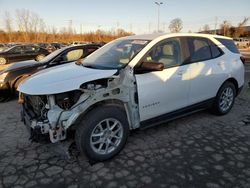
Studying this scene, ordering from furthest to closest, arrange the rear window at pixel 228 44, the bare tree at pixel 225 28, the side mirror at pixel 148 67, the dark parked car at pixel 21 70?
the bare tree at pixel 225 28 < the dark parked car at pixel 21 70 < the rear window at pixel 228 44 < the side mirror at pixel 148 67

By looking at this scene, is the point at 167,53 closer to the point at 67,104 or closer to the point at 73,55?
the point at 67,104

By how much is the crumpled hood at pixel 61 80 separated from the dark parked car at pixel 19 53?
14.9m

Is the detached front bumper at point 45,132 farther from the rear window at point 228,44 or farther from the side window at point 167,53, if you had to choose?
the rear window at point 228,44

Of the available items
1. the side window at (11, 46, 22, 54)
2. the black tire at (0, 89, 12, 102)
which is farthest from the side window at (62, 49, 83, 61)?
the side window at (11, 46, 22, 54)

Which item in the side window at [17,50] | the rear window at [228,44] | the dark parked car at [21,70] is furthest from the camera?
the side window at [17,50]

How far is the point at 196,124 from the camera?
4488 mm

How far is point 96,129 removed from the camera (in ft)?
10.2

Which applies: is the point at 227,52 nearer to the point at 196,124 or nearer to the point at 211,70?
the point at 211,70

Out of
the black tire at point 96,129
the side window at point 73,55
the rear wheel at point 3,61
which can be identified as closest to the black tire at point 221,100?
the black tire at point 96,129

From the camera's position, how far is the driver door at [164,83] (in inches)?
136

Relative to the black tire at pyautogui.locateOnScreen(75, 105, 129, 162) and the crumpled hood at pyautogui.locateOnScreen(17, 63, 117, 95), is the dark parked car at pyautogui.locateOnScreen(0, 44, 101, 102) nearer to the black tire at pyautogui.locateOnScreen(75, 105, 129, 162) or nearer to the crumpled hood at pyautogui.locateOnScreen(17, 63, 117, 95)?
the crumpled hood at pyautogui.locateOnScreen(17, 63, 117, 95)

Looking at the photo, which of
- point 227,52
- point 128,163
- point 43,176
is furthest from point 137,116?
point 227,52

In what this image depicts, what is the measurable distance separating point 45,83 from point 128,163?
1561 millimetres

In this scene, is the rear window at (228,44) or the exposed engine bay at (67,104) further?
the rear window at (228,44)
